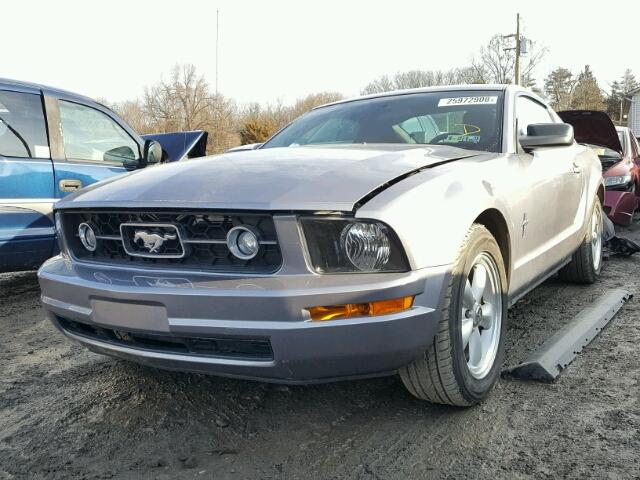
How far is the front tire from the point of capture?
83.1 inches

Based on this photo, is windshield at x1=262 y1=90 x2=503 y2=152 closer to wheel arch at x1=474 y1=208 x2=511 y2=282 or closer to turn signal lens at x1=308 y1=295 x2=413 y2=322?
wheel arch at x1=474 y1=208 x2=511 y2=282

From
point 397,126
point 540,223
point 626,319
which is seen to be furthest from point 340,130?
point 626,319

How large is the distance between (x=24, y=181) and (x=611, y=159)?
6903mm

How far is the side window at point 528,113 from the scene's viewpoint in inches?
134

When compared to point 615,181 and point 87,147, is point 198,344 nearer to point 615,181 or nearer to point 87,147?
point 87,147

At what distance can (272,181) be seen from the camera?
212 centimetres

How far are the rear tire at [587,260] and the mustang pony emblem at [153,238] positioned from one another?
10.8 feet

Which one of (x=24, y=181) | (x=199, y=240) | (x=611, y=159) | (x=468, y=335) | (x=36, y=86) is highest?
(x=36, y=86)

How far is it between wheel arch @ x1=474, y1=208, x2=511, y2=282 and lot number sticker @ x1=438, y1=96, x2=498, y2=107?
0.99m

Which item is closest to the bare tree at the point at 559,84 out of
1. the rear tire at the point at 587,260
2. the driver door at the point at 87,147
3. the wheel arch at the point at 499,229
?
the rear tire at the point at 587,260

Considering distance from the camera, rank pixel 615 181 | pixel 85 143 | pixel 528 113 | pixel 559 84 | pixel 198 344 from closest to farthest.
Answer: pixel 198 344 < pixel 528 113 < pixel 85 143 < pixel 615 181 < pixel 559 84

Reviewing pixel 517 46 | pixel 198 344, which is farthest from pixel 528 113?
pixel 517 46

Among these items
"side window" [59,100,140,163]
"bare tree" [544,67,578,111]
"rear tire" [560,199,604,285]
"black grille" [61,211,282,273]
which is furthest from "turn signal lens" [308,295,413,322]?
"bare tree" [544,67,578,111]

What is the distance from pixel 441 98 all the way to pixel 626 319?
1.80 metres
